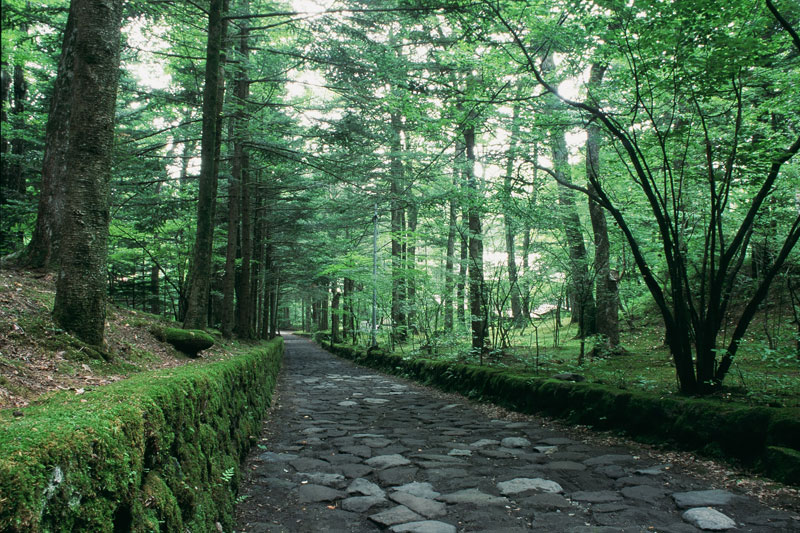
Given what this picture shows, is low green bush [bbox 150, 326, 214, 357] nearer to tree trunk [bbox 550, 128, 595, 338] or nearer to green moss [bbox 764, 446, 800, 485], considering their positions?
tree trunk [bbox 550, 128, 595, 338]

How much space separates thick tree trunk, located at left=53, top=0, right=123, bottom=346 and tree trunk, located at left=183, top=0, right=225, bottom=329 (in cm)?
399

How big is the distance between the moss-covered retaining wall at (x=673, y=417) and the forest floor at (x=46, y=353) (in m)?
4.67

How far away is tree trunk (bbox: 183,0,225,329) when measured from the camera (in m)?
8.23

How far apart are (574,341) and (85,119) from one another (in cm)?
1208

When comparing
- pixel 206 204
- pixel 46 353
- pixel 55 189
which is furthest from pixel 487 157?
pixel 46 353

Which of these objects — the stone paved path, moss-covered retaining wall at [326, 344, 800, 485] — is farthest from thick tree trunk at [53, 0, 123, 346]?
moss-covered retaining wall at [326, 344, 800, 485]

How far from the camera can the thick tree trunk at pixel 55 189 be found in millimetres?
6629

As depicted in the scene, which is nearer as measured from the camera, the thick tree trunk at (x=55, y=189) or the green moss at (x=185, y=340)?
the green moss at (x=185, y=340)

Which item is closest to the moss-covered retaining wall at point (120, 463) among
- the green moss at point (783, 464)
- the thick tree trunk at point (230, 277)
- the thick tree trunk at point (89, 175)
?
the thick tree trunk at point (89, 175)

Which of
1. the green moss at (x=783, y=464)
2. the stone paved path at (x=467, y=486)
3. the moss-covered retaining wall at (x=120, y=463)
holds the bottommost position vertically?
the stone paved path at (x=467, y=486)

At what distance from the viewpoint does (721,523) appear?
9.14 feet

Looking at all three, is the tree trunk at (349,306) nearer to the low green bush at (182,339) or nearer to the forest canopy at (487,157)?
the forest canopy at (487,157)

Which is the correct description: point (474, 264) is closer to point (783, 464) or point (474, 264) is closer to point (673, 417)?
point (673, 417)

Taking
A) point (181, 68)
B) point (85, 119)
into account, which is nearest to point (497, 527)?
point (85, 119)
